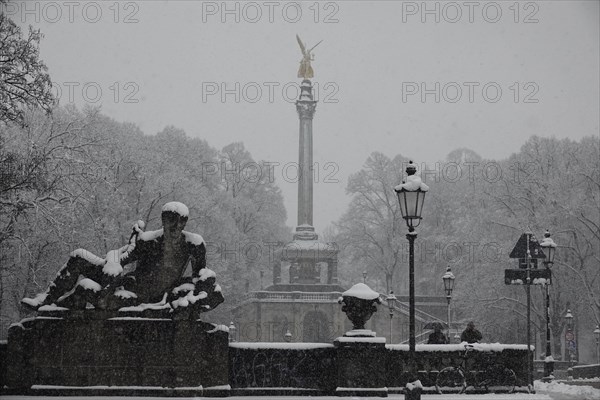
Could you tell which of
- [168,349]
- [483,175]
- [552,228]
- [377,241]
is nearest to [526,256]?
[168,349]

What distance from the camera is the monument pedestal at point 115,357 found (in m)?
14.7

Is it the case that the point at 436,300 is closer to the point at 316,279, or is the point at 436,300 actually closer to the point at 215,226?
the point at 316,279

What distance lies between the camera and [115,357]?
14922 millimetres

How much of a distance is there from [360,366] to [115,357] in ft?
14.7

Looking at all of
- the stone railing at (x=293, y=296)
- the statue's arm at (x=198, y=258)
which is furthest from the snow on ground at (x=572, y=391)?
the stone railing at (x=293, y=296)

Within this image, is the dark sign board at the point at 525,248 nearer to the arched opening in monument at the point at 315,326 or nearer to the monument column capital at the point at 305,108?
the arched opening in monument at the point at 315,326

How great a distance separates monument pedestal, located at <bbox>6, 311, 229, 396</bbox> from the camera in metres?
14.7

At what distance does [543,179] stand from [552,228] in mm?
4374

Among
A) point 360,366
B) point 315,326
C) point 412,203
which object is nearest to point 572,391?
point 360,366

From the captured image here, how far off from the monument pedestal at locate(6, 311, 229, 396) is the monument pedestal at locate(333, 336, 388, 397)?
2.27 meters

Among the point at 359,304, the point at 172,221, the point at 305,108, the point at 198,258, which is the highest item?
the point at 305,108

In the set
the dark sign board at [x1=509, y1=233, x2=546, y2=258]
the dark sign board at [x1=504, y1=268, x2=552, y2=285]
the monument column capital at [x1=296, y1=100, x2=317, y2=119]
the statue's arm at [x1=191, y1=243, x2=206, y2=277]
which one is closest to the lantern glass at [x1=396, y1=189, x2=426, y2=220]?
the statue's arm at [x1=191, y1=243, x2=206, y2=277]

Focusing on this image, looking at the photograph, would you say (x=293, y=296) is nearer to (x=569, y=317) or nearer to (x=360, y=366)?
(x=569, y=317)

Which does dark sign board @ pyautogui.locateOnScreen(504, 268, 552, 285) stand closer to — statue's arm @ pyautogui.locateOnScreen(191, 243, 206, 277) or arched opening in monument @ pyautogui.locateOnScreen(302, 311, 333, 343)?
statue's arm @ pyautogui.locateOnScreen(191, 243, 206, 277)
